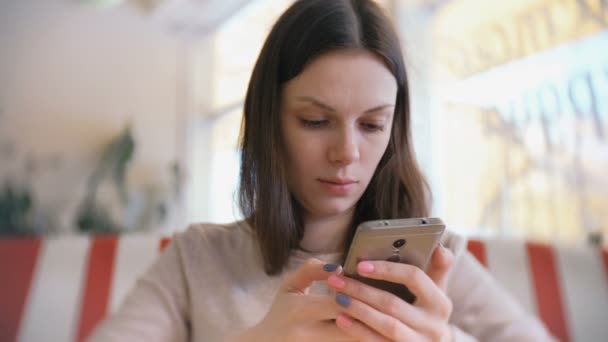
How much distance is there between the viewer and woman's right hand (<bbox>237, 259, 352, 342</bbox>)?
0.44 metres

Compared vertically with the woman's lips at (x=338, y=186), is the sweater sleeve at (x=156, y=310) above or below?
below

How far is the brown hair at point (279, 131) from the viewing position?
60cm

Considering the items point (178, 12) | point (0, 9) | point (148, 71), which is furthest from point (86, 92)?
point (178, 12)

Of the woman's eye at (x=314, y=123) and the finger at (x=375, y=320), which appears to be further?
the woman's eye at (x=314, y=123)

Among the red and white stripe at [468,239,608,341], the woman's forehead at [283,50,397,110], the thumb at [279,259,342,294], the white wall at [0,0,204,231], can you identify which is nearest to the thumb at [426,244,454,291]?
the thumb at [279,259,342,294]

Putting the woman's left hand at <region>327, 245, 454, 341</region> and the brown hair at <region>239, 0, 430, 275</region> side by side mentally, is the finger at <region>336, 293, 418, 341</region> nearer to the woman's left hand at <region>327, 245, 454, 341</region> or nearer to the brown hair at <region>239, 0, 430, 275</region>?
the woman's left hand at <region>327, 245, 454, 341</region>

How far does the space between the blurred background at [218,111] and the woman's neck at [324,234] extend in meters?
0.15

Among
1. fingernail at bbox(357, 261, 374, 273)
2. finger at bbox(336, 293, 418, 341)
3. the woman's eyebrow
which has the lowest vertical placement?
finger at bbox(336, 293, 418, 341)

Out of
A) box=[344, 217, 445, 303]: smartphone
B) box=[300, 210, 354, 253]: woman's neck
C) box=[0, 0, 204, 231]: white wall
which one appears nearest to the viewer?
box=[344, 217, 445, 303]: smartphone

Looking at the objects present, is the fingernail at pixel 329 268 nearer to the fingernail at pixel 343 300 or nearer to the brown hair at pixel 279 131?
the fingernail at pixel 343 300

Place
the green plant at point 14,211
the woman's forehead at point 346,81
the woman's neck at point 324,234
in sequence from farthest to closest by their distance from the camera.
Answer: the green plant at point 14,211, the woman's neck at point 324,234, the woman's forehead at point 346,81

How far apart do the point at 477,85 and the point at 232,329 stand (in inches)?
49.3


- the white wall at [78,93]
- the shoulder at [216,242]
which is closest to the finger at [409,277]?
the shoulder at [216,242]

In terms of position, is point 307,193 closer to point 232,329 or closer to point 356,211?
point 356,211
